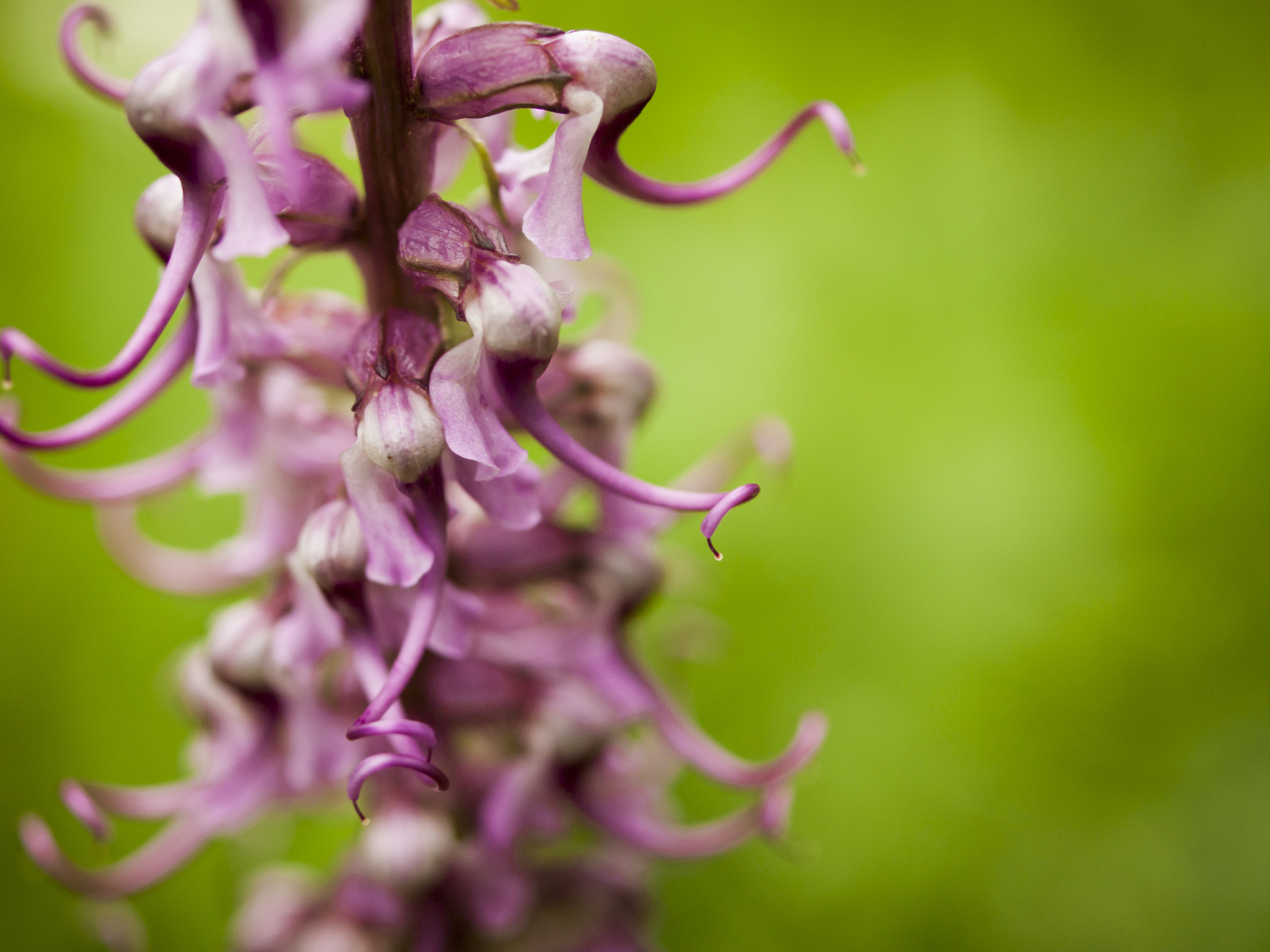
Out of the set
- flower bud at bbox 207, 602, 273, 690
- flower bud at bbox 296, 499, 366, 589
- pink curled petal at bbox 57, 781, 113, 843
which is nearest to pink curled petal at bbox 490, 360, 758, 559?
flower bud at bbox 296, 499, 366, 589

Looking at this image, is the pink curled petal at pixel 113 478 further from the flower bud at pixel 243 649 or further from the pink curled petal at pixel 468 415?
the pink curled petal at pixel 468 415

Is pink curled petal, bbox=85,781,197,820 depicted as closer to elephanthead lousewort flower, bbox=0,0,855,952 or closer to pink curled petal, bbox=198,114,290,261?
elephanthead lousewort flower, bbox=0,0,855,952

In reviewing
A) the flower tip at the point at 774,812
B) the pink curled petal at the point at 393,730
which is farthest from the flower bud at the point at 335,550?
the flower tip at the point at 774,812

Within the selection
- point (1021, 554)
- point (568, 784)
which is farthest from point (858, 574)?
point (568, 784)

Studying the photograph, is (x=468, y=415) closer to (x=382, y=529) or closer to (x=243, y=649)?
(x=382, y=529)

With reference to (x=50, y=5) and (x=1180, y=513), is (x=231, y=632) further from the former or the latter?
(x=50, y=5)

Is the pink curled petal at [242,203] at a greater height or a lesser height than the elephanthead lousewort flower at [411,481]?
greater

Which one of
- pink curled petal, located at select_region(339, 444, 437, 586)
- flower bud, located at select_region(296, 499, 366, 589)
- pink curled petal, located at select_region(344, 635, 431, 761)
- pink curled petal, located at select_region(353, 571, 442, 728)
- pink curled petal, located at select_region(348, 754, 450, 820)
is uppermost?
pink curled petal, located at select_region(339, 444, 437, 586)
